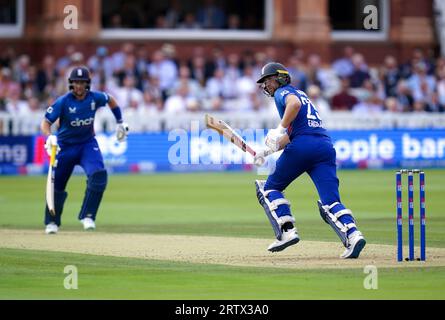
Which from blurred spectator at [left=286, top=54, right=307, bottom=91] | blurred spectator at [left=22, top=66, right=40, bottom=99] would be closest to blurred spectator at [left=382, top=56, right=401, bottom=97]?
blurred spectator at [left=286, top=54, right=307, bottom=91]

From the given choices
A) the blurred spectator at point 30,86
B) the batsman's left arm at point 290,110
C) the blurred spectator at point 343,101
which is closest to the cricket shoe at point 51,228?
the batsman's left arm at point 290,110

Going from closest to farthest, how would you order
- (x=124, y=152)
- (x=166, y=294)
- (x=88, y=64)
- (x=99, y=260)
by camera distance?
(x=166, y=294) → (x=99, y=260) → (x=124, y=152) → (x=88, y=64)

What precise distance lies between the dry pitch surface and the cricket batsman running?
1.13 ft

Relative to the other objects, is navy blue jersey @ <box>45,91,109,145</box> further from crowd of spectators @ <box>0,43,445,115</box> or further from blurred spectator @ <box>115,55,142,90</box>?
blurred spectator @ <box>115,55,142,90</box>

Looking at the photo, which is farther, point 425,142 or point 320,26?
point 320,26

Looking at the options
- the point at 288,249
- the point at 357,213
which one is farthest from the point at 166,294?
the point at 357,213

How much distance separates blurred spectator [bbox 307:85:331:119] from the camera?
3197 centimetres

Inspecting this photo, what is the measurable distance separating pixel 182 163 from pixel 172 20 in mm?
8043

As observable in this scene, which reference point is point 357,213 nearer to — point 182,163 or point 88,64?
point 182,163

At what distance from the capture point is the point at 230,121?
31078mm

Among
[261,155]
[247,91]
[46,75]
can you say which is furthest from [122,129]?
[247,91]

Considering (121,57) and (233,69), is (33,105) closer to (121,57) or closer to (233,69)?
(121,57)

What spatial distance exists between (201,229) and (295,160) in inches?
174
